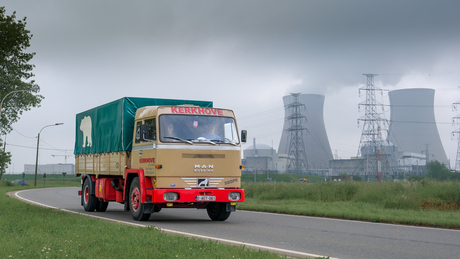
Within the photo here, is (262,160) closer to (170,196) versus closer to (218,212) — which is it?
(218,212)

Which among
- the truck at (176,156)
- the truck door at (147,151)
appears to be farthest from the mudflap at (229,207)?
the truck door at (147,151)

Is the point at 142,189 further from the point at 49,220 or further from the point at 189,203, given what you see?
the point at 49,220

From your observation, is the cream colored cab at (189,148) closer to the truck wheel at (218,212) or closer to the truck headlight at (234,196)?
the truck headlight at (234,196)

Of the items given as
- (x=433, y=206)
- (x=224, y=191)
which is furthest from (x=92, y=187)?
(x=433, y=206)

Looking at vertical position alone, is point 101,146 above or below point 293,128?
below

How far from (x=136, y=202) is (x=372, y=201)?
34.3 feet

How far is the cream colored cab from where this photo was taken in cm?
1129

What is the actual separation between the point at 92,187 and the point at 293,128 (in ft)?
246

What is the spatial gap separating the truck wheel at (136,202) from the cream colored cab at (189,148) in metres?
0.51

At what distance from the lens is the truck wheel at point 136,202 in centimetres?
1177

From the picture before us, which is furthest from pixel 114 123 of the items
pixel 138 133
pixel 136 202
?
pixel 136 202

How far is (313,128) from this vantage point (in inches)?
3666

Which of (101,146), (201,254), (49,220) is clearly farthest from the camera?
(101,146)

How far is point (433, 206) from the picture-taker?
16.5m
